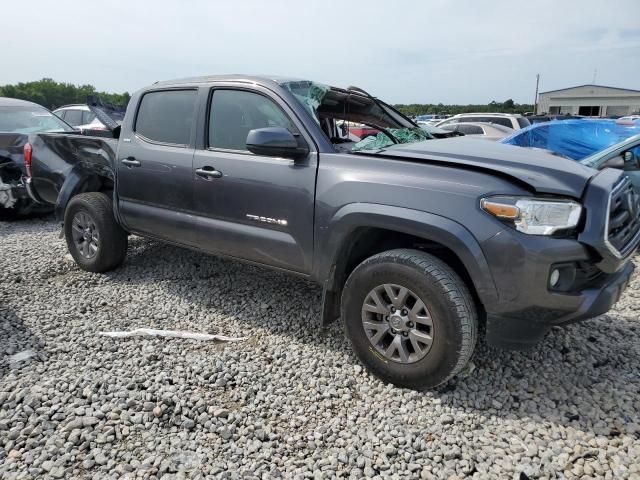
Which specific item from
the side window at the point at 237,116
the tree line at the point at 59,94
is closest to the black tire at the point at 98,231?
the side window at the point at 237,116

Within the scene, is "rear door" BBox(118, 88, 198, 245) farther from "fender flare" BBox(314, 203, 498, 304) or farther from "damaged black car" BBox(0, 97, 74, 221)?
"damaged black car" BBox(0, 97, 74, 221)

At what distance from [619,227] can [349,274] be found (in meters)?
1.58

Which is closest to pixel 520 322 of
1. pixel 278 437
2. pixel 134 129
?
pixel 278 437

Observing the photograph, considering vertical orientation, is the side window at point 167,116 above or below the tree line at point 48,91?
below

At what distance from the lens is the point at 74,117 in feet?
36.8

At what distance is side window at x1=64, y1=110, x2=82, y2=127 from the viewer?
11086 mm

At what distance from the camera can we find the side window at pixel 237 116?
3.38 m

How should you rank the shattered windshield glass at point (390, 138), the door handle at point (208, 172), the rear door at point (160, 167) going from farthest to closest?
the rear door at point (160, 167)
the door handle at point (208, 172)
the shattered windshield glass at point (390, 138)

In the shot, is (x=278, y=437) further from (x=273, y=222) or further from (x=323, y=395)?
(x=273, y=222)

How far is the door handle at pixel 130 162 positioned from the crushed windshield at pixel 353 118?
1520mm

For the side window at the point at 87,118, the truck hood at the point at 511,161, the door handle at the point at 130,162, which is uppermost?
the side window at the point at 87,118

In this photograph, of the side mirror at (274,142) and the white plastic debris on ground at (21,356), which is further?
the white plastic debris on ground at (21,356)

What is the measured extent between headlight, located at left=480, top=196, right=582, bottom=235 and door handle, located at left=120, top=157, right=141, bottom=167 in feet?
9.95

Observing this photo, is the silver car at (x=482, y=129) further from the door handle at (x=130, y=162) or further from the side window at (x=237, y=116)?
the door handle at (x=130, y=162)
